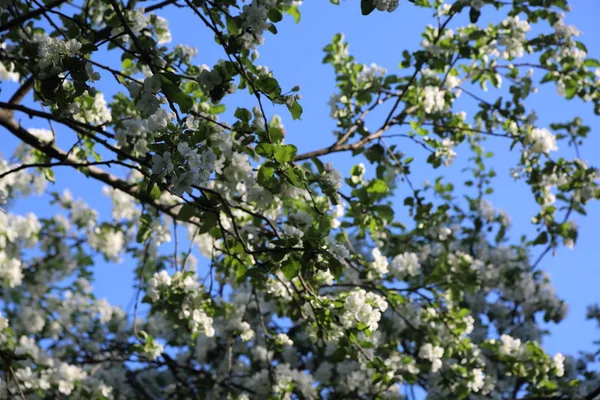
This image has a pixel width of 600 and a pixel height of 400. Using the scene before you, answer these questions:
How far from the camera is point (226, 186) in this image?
257 cm

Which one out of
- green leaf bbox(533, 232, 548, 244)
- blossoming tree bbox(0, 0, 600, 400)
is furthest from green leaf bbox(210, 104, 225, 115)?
green leaf bbox(533, 232, 548, 244)

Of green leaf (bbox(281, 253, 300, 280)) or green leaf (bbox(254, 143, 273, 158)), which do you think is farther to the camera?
green leaf (bbox(281, 253, 300, 280))

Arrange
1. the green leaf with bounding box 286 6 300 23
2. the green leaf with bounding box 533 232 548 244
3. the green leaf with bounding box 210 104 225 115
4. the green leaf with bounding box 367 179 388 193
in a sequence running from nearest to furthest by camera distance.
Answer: the green leaf with bounding box 367 179 388 193, the green leaf with bounding box 210 104 225 115, the green leaf with bounding box 286 6 300 23, the green leaf with bounding box 533 232 548 244

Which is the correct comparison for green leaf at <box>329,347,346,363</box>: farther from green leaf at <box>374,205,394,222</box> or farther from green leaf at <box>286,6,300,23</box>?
green leaf at <box>286,6,300,23</box>

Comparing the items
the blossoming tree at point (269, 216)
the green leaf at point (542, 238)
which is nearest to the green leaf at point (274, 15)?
the blossoming tree at point (269, 216)

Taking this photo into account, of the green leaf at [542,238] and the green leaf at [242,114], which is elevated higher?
the green leaf at [542,238]

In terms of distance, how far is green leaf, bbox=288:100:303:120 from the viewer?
71.2 inches

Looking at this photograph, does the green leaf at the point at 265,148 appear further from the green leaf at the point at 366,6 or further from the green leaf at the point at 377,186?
the green leaf at the point at 377,186

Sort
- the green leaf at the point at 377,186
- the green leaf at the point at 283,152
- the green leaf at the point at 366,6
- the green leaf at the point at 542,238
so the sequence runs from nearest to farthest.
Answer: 1. the green leaf at the point at 366,6
2. the green leaf at the point at 283,152
3. the green leaf at the point at 377,186
4. the green leaf at the point at 542,238

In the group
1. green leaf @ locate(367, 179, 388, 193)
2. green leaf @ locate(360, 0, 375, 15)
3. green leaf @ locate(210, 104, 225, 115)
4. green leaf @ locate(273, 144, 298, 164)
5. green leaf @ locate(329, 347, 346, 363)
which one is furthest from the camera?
green leaf @ locate(210, 104, 225, 115)

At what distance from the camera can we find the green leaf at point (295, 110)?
1808 mm

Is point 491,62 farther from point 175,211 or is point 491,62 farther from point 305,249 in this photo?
point 305,249

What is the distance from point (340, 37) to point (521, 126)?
→ 1.19 metres

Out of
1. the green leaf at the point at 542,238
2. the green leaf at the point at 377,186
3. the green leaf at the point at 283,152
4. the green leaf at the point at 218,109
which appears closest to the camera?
the green leaf at the point at 283,152
